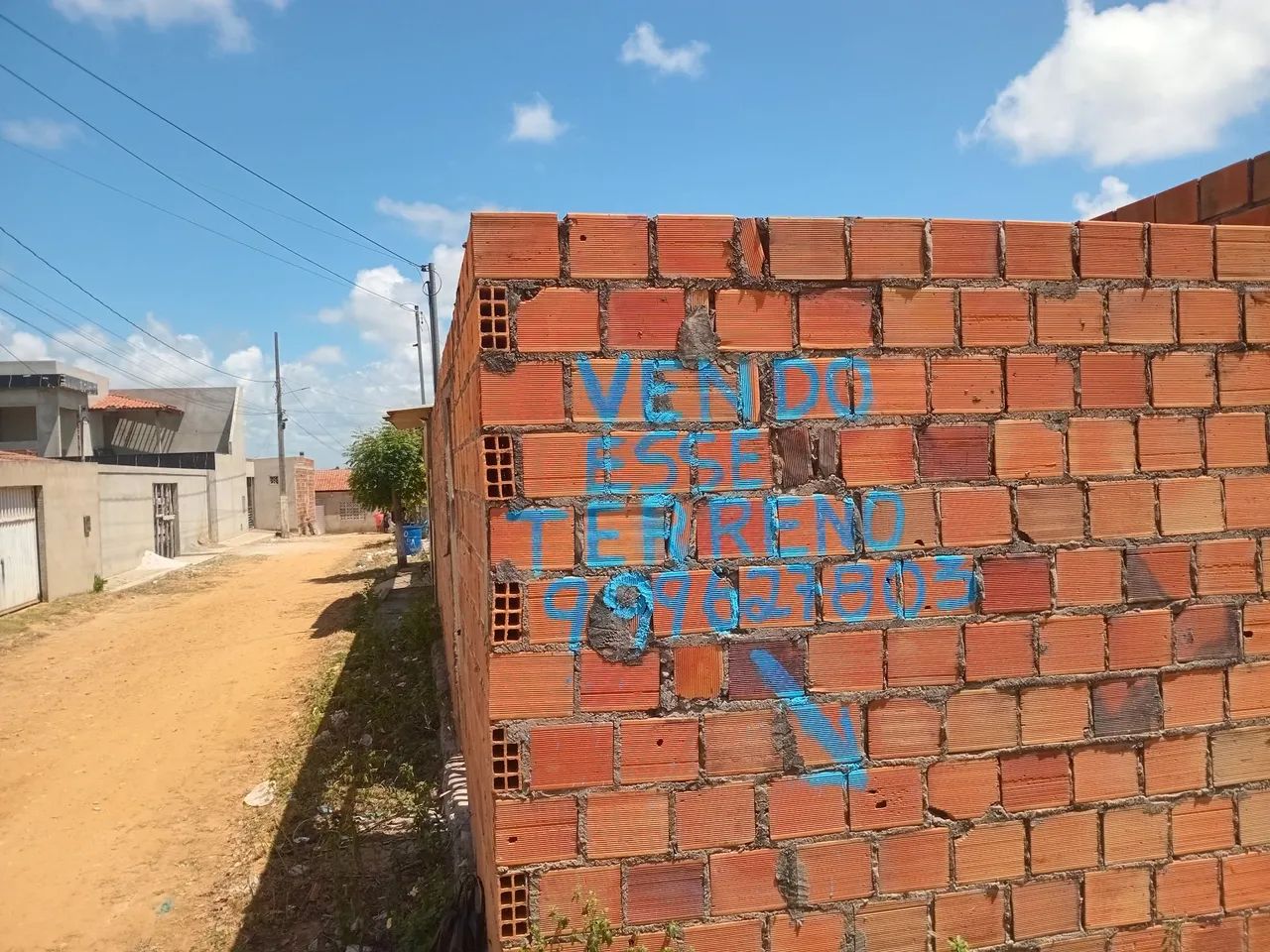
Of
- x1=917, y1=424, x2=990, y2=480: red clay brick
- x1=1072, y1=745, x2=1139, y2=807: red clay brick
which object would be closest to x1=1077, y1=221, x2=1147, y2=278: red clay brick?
x1=917, y1=424, x2=990, y2=480: red clay brick

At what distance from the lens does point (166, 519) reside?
69.6 feet

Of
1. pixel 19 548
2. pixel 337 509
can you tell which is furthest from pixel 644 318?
pixel 337 509

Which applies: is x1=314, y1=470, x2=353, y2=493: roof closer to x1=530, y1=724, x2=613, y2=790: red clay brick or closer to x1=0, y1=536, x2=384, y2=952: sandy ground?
x1=0, y1=536, x2=384, y2=952: sandy ground

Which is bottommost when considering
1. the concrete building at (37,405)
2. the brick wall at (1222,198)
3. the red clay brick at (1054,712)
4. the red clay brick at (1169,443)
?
the red clay brick at (1054,712)

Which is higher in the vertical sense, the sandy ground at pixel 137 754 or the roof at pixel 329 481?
the roof at pixel 329 481

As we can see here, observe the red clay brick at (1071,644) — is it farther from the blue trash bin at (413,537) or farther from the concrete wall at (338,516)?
the concrete wall at (338,516)

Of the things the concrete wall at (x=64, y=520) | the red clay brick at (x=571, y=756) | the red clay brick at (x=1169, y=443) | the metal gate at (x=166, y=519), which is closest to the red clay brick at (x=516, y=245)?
the red clay brick at (x=571, y=756)

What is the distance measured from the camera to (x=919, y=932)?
2180 millimetres

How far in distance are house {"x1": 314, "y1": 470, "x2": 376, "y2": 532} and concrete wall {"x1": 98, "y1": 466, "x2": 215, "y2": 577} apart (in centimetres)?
1055

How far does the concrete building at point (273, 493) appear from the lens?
3288 cm

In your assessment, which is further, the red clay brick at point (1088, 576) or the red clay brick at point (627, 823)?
the red clay brick at point (1088, 576)

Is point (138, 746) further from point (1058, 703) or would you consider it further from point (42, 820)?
point (1058, 703)

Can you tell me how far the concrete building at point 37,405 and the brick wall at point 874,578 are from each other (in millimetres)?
25232

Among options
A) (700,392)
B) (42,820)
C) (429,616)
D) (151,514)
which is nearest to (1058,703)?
(700,392)
